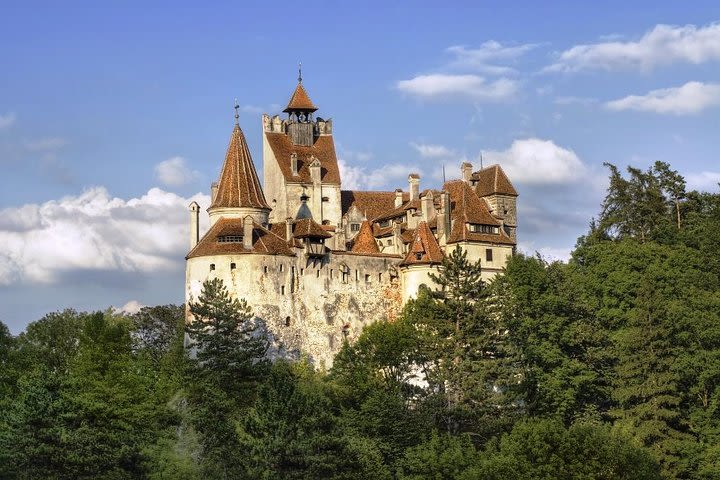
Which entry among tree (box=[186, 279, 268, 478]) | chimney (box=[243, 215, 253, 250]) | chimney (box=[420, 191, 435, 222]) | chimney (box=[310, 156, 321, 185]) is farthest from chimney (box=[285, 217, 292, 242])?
chimney (box=[420, 191, 435, 222])

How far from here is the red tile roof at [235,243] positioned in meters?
88.5

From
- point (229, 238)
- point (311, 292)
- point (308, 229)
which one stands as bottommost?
point (311, 292)

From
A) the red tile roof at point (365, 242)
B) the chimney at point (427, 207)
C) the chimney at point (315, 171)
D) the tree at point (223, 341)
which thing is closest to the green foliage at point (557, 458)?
the tree at point (223, 341)

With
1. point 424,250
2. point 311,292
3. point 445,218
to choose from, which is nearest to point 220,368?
point 311,292

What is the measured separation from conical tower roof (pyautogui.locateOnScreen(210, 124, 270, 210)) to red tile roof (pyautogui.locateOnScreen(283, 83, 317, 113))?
A: 32.5 ft

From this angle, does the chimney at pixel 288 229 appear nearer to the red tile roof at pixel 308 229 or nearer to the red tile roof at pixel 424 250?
the red tile roof at pixel 308 229

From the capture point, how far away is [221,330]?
8169cm

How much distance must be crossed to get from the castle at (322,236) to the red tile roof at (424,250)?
6 cm

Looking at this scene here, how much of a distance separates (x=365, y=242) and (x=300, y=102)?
44.6 ft

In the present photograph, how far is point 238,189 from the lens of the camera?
91.9 m

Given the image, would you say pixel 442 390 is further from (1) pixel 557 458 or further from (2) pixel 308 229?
(2) pixel 308 229

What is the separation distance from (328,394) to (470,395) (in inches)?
337

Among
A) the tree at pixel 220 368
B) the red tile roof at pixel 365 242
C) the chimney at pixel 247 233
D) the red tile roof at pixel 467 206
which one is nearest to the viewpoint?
the tree at pixel 220 368

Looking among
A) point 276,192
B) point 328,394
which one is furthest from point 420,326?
point 276,192
